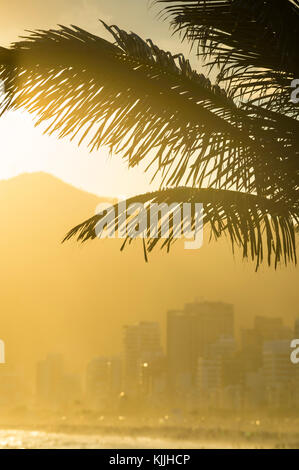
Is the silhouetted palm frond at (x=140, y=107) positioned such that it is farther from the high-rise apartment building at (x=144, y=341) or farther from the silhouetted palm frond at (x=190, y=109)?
the high-rise apartment building at (x=144, y=341)

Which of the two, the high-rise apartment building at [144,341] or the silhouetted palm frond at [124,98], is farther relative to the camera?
the high-rise apartment building at [144,341]

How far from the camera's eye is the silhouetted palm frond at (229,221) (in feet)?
11.2

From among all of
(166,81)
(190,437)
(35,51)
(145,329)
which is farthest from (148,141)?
(190,437)

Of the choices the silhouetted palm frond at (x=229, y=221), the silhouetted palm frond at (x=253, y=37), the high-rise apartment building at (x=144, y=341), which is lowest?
the silhouetted palm frond at (x=229, y=221)

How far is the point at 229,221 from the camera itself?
354 centimetres

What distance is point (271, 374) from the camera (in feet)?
627

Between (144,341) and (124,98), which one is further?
(144,341)

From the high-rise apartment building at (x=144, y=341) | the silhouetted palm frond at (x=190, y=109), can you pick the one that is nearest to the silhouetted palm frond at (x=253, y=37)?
the silhouetted palm frond at (x=190, y=109)

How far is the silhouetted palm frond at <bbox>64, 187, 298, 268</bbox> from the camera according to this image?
3.42 m

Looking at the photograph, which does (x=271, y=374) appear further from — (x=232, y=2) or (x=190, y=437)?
(x=232, y=2)

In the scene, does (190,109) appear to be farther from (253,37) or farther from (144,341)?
(144,341)

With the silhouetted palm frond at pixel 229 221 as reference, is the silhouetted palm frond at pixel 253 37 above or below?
above

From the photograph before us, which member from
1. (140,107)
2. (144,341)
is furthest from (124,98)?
(144,341)

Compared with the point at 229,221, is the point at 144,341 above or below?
above
